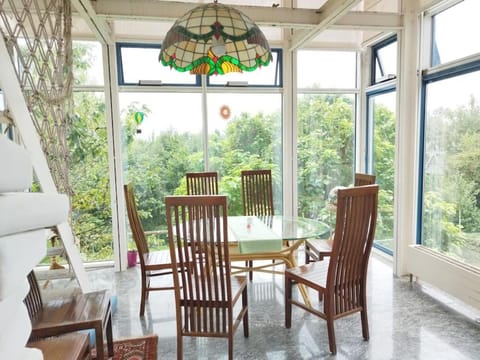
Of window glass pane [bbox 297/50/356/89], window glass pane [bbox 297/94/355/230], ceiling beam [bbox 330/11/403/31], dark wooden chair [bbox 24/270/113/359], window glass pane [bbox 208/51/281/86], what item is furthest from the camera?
window glass pane [bbox 297/94/355/230]

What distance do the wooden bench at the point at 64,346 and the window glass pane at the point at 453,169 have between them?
300cm

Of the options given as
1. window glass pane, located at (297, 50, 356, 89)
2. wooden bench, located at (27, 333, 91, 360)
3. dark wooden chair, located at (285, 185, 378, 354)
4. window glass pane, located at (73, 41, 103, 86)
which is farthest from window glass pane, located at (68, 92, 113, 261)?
dark wooden chair, located at (285, 185, 378, 354)

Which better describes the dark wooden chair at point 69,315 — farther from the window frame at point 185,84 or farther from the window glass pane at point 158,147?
the window frame at point 185,84

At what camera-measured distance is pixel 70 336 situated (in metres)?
1.69

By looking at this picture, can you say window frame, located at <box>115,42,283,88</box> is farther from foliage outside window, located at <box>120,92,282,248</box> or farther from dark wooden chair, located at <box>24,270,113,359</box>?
dark wooden chair, located at <box>24,270,113,359</box>

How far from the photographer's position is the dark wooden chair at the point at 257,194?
375cm

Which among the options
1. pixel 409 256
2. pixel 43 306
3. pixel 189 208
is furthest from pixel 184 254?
pixel 409 256

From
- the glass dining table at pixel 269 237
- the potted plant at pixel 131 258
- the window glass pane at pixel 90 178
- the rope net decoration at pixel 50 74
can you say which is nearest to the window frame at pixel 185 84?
the window glass pane at pixel 90 178

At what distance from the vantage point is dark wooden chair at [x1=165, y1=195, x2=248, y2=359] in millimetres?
1983

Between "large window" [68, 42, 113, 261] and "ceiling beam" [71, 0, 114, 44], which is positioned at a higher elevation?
"ceiling beam" [71, 0, 114, 44]

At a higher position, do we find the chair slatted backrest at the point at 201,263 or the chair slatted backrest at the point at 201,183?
the chair slatted backrest at the point at 201,183

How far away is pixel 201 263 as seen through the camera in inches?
82.0

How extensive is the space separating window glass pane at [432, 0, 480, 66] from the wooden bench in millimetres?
3492

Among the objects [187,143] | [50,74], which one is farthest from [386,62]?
[50,74]
